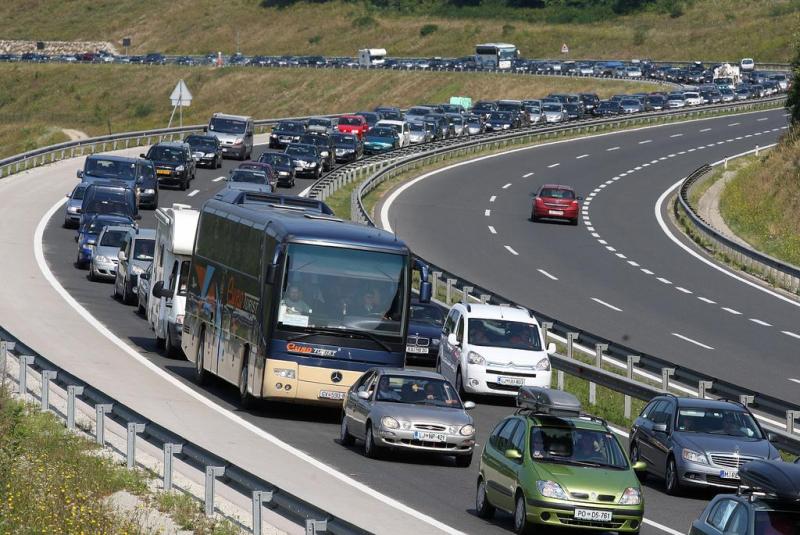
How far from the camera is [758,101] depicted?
4050 inches

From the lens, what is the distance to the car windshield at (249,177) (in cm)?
5603

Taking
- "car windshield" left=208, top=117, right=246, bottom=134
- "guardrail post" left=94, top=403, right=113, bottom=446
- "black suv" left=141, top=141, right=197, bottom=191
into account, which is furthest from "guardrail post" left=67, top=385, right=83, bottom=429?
"car windshield" left=208, top=117, right=246, bottom=134

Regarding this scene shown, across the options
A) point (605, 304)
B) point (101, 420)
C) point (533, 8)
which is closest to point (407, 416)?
point (101, 420)

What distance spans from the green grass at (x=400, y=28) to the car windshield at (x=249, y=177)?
92.2 metres

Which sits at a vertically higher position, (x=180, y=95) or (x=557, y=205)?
(x=180, y=95)

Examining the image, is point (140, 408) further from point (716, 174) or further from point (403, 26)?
point (403, 26)

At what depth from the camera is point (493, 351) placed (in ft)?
90.0

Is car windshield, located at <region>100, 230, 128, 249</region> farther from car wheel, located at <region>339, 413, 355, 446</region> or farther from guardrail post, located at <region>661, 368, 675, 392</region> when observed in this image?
car wheel, located at <region>339, 413, 355, 446</region>

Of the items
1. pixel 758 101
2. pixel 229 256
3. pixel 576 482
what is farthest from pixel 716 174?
pixel 576 482

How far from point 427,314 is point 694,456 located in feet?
47.3

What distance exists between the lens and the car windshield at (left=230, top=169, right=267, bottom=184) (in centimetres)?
5603

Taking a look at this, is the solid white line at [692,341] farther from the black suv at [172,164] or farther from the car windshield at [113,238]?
the black suv at [172,164]

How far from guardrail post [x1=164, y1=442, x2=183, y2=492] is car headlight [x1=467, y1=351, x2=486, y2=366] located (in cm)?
1112

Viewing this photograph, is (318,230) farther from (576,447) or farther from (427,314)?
(427,314)
